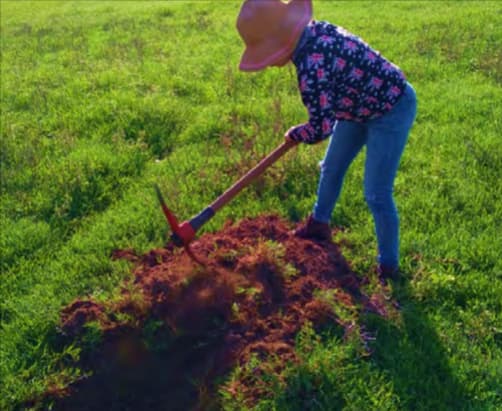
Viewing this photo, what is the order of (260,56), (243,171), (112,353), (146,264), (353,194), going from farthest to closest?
(243,171), (353,194), (146,264), (112,353), (260,56)

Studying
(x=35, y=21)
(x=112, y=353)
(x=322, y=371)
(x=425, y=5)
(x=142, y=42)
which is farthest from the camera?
(x=35, y=21)

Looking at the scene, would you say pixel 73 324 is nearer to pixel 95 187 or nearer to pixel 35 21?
pixel 95 187

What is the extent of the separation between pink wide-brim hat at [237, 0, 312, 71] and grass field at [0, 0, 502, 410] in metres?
1.61

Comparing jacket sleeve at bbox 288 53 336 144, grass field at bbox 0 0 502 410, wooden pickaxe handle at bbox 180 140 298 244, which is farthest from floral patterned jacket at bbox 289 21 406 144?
grass field at bbox 0 0 502 410

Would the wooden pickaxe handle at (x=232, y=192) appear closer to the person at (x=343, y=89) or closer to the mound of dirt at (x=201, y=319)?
the person at (x=343, y=89)

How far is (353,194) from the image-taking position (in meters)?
4.67

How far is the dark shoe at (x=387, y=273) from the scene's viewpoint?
3.79 metres

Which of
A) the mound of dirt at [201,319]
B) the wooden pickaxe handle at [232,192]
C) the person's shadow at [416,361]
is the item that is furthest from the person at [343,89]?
the mound of dirt at [201,319]

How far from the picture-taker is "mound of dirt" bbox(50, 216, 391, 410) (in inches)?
132

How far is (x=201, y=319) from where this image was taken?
3.61m

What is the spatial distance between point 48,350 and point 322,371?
1.71 metres

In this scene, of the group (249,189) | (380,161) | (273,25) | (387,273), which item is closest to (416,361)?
(387,273)

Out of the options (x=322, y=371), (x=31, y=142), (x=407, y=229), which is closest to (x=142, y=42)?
(x=31, y=142)

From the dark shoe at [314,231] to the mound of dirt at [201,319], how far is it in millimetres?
131
